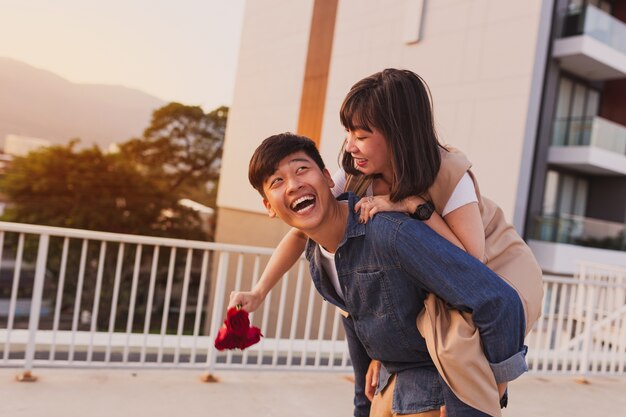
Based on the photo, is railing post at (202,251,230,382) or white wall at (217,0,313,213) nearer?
railing post at (202,251,230,382)

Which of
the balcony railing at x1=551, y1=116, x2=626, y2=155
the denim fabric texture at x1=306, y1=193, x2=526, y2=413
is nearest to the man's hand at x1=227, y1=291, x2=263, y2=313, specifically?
the denim fabric texture at x1=306, y1=193, x2=526, y2=413

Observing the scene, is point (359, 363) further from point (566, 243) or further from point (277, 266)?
point (566, 243)

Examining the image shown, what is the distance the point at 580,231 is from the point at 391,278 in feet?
41.2

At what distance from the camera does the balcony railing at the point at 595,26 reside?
11.7 meters

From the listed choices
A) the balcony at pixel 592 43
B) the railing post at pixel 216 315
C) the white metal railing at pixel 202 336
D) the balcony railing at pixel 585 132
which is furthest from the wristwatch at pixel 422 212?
the balcony railing at pixel 585 132

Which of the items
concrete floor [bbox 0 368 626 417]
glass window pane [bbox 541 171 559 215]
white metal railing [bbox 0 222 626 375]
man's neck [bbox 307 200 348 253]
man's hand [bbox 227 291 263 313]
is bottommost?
concrete floor [bbox 0 368 626 417]

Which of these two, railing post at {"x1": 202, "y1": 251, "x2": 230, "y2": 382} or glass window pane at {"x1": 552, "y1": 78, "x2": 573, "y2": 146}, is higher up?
glass window pane at {"x1": 552, "y1": 78, "x2": 573, "y2": 146}

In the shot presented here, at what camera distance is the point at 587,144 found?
1206 cm

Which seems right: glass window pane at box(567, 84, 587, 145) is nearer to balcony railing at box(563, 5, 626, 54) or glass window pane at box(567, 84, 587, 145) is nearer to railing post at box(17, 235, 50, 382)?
balcony railing at box(563, 5, 626, 54)

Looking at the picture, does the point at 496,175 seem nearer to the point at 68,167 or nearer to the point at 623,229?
the point at 623,229

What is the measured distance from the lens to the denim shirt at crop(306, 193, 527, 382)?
1.00 m

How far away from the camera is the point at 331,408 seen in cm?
350

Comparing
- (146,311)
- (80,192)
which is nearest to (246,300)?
(146,311)

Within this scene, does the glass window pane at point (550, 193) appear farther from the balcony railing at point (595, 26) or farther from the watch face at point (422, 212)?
the watch face at point (422, 212)
